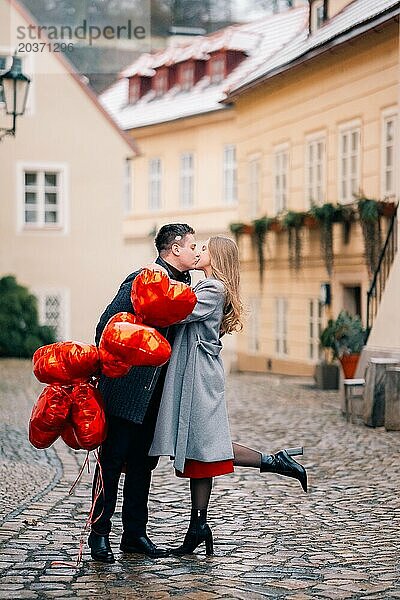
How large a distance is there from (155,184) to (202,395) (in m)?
29.8

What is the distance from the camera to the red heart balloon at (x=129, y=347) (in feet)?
21.6

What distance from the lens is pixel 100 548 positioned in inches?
271

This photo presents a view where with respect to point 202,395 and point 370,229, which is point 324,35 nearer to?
point 370,229

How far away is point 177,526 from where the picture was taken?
804 cm

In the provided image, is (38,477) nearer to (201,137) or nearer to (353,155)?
(353,155)

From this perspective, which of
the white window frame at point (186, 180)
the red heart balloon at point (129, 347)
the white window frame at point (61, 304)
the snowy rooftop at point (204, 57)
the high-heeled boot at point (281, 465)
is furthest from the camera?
the white window frame at point (186, 180)

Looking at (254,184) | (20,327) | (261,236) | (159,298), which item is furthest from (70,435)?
(20,327)

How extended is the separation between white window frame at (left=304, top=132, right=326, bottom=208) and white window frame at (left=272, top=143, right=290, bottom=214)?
1.04m

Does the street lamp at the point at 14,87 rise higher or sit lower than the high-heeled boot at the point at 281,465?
higher

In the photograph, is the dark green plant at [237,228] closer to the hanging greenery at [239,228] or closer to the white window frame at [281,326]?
the hanging greenery at [239,228]

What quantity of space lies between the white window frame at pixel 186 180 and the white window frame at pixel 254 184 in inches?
272

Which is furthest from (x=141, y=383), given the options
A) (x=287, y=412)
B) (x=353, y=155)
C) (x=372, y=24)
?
(x=353, y=155)

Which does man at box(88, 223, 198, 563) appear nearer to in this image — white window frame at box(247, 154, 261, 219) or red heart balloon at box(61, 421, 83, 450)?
red heart balloon at box(61, 421, 83, 450)

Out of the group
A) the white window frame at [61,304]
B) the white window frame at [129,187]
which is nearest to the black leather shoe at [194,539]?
the white window frame at [61,304]
